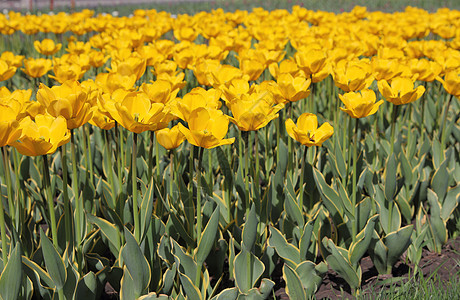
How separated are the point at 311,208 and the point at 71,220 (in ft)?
4.26

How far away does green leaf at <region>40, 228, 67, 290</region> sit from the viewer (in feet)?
6.01

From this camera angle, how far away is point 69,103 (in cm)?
189

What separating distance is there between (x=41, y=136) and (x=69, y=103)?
18cm

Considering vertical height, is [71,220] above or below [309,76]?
below

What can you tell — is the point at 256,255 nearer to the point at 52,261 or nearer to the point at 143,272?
the point at 143,272

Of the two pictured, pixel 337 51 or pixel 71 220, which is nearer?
pixel 71 220

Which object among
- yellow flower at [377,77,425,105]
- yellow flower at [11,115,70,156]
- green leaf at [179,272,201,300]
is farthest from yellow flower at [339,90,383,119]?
yellow flower at [11,115,70,156]

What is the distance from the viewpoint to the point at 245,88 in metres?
2.46

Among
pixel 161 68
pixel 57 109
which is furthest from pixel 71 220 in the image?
pixel 161 68

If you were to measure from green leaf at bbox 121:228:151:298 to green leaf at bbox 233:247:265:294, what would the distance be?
14.8 inches

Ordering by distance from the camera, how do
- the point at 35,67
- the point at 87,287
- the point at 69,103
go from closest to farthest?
the point at 69,103 → the point at 87,287 → the point at 35,67

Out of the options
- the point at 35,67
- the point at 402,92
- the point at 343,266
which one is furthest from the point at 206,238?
the point at 35,67

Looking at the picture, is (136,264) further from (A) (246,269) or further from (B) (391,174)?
(B) (391,174)

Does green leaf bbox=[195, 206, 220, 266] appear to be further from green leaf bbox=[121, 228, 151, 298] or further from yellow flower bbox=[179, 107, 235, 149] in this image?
yellow flower bbox=[179, 107, 235, 149]
